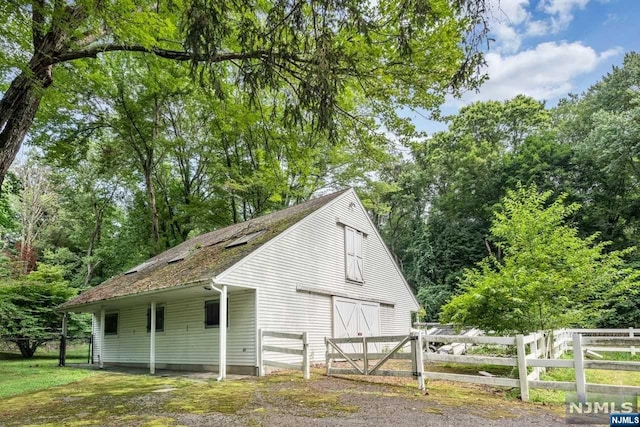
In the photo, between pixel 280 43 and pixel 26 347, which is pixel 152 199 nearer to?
pixel 26 347

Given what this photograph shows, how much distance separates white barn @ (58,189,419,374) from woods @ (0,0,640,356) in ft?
7.52

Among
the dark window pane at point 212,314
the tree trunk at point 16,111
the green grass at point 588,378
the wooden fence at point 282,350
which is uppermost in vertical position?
the tree trunk at point 16,111

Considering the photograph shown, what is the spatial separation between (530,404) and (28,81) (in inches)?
357

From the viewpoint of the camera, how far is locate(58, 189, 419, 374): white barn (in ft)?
36.6

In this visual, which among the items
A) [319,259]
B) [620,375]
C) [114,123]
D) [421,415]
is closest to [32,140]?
[114,123]

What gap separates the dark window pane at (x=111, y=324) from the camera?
15914 millimetres

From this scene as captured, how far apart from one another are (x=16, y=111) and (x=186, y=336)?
26.2 ft

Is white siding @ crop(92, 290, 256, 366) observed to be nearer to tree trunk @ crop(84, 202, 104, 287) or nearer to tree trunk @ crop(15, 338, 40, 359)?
tree trunk @ crop(15, 338, 40, 359)

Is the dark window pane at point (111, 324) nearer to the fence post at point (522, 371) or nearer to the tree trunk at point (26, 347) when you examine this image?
the tree trunk at point (26, 347)

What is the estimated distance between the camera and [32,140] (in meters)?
18.3

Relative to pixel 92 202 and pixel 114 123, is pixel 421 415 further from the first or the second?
pixel 92 202

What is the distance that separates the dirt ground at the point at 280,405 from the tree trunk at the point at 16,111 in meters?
3.96

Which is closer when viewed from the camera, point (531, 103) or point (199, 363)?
point (199, 363)

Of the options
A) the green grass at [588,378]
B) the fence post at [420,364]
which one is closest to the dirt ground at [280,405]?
the fence post at [420,364]
